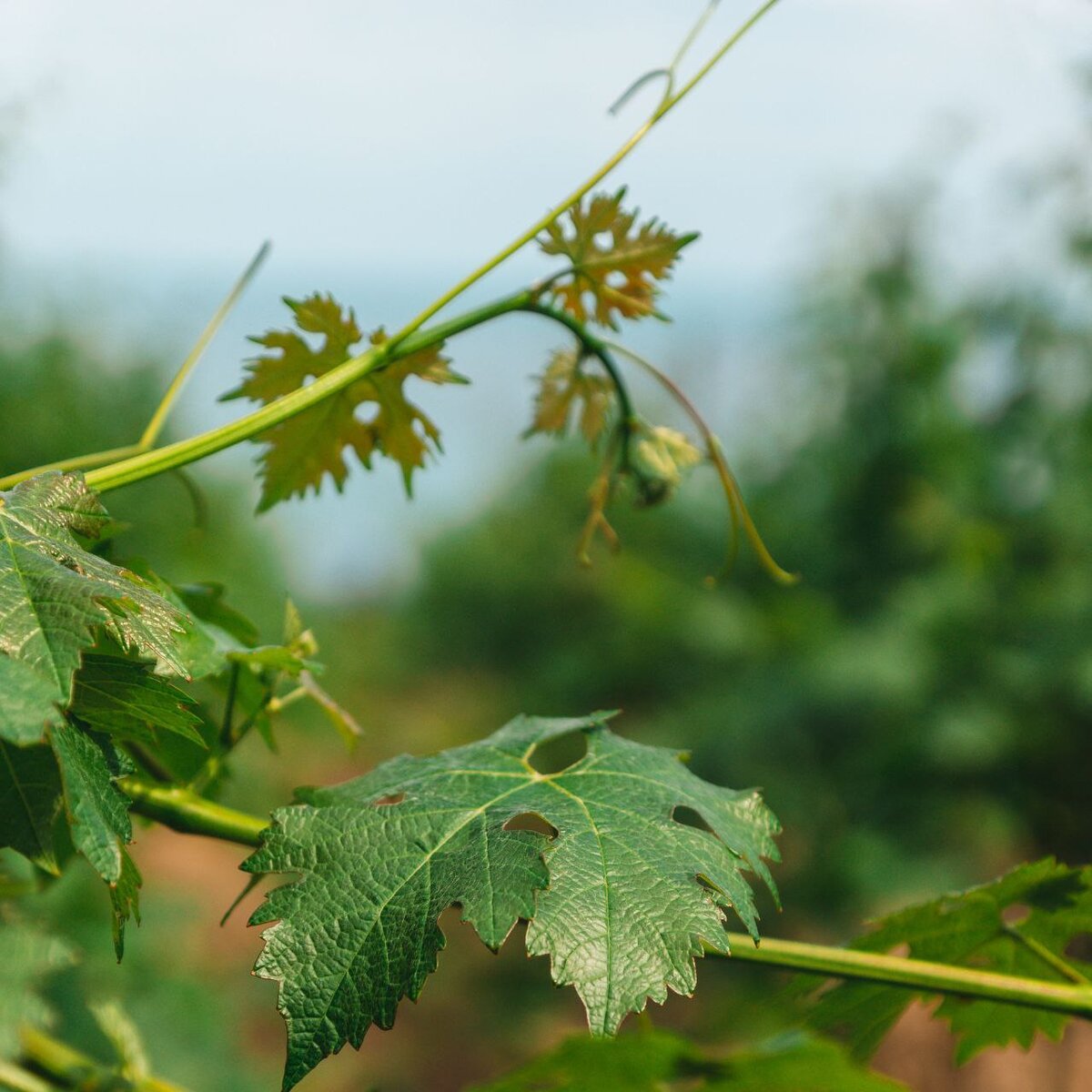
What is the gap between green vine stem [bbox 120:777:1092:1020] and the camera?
0.39m

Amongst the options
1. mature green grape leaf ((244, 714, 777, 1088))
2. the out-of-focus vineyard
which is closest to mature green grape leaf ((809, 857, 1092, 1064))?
mature green grape leaf ((244, 714, 777, 1088))

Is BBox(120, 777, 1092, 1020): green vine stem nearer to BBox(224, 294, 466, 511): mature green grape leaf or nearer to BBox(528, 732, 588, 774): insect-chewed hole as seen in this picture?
BBox(224, 294, 466, 511): mature green grape leaf

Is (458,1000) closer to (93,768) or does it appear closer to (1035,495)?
(1035,495)

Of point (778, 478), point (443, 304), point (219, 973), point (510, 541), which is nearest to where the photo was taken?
point (443, 304)

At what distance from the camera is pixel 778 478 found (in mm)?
3730

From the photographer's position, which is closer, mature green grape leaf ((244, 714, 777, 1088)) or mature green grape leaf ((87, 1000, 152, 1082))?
mature green grape leaf ((244, 714, 777, 1088))

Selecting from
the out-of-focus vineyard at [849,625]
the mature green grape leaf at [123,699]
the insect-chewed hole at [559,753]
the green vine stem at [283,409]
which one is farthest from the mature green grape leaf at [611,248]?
the insect-chewed hole at [559,753]

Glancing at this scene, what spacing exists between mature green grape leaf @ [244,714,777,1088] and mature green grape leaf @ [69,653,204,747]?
6 centimetres

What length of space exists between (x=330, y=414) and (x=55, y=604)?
19 cm

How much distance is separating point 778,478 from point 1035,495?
0.76 meters

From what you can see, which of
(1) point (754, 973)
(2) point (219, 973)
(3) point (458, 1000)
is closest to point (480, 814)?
(2) point (219, 973)

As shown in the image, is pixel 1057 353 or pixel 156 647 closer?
pixel 156 647

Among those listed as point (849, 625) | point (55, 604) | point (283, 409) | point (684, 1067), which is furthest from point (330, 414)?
point (849, 625)

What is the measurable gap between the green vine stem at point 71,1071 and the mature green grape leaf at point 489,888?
168 millimetres
